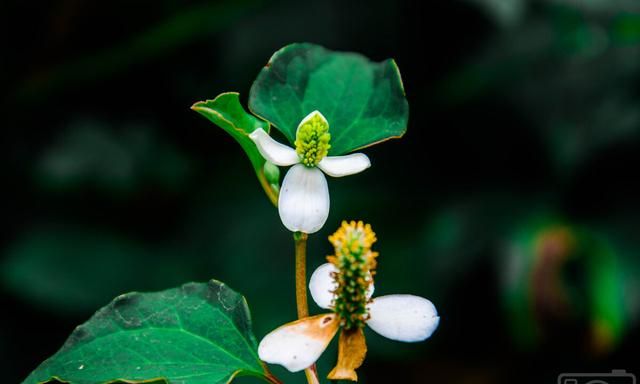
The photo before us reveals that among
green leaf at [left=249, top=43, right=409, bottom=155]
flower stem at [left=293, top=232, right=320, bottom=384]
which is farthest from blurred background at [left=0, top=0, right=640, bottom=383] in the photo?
flower stem at [left=293, top=232, right=320, bottom=384]

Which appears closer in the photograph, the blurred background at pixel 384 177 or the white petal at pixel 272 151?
the white petal at pixel 272 151

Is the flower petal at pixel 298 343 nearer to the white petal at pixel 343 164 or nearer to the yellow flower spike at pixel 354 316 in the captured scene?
the yellow flower spike at pixel 354 316

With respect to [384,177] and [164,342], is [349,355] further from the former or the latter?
[384,177]

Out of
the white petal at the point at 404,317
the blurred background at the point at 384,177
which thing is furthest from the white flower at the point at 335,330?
the blurred background at the point at 384,177

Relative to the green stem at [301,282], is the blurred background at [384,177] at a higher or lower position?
higher

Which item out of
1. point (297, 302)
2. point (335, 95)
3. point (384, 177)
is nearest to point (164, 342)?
point (297, 302)

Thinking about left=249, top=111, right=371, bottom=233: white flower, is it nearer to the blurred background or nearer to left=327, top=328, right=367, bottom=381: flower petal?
left=327, top=328, right=367, bottom=381: flower petal

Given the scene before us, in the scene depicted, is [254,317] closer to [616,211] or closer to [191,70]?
[191,70]

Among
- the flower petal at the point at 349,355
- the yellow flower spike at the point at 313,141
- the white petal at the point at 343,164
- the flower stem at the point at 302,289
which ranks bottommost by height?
the flower petal at the point at 349,355
